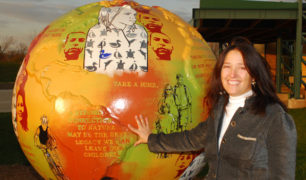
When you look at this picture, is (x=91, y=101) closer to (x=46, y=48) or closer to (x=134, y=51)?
(x=134, y=51)

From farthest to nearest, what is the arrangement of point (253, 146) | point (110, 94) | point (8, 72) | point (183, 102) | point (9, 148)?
point (8, 72), point (9, 148), point (183, 102), point (110, 94), point (253, 146)

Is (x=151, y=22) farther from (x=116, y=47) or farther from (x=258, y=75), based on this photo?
(x=258, y=75)

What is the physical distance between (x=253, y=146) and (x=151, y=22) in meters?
1.34

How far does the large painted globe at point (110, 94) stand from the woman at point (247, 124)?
38 cm

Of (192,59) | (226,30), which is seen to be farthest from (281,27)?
(192,59)

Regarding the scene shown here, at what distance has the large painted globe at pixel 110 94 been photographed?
2.59 m

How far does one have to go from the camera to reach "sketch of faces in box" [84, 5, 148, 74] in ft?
8.54

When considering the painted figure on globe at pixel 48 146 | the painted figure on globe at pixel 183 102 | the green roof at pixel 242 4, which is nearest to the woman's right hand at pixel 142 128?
the painted figure on globe at pixel 183 102

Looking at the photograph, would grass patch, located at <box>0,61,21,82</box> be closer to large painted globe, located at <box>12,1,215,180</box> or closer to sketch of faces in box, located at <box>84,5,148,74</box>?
large painted globe, located at <box>12,1,215,180</box>

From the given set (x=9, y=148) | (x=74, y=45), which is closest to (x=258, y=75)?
(x=74, y=45)

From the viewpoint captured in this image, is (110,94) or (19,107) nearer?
(110,94)

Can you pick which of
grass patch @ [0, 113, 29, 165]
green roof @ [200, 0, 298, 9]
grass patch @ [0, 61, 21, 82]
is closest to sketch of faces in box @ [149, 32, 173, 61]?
grass patch @ [0, 113, 29, 165]

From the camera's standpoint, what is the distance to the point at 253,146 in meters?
2.05

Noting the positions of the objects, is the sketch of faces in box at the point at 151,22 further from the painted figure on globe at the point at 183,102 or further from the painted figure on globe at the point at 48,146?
the painted figure on globe at the point at 48,146
